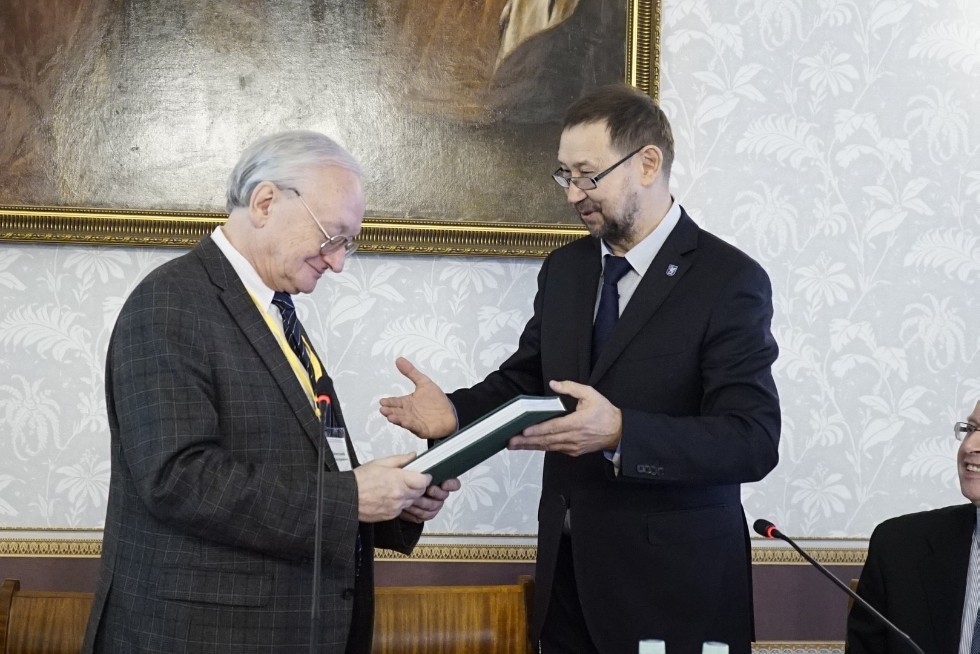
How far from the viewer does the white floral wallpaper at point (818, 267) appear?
3.38 m

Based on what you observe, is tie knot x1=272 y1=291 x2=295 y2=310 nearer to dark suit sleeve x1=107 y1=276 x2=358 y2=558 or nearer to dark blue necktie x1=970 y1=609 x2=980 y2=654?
dark suit sleeve x1=107 y1=276 x2=358 y2=558

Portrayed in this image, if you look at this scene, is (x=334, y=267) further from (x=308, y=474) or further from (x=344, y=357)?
(x=344, y=357)

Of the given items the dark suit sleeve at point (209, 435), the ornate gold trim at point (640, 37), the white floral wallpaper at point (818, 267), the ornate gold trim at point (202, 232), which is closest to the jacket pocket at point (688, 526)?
the dark suit sleeve at point (209, 435)

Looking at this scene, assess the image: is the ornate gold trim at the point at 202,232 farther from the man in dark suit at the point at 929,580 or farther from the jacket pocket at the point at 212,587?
the jacket pocket at the point at 212,587

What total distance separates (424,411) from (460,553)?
943mm

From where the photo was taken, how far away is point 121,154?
10.4 ft

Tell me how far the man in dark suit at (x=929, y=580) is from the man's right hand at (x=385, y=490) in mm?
1401

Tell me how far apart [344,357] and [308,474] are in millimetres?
1354

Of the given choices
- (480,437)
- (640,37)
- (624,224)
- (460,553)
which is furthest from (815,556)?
(480,437)

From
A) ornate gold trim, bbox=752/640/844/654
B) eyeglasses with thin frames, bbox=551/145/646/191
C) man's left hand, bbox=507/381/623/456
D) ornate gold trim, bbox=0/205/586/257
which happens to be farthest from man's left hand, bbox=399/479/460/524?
ornate gold trim, bbox=752/640/844/654

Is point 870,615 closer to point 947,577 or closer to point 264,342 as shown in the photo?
point 947,577

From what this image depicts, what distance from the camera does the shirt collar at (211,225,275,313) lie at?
2.12 metres

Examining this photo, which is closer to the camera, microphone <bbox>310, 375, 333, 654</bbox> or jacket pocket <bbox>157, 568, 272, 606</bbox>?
microphone <bbox>310, 375, 333, 654</bbox>

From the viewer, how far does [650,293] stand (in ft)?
8.17
